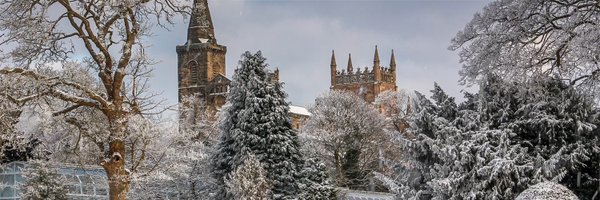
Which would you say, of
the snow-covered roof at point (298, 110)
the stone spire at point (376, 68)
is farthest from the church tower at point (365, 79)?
the snow-covered roof at point (298, 110)

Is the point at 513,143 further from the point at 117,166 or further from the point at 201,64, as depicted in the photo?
the point at 201,64

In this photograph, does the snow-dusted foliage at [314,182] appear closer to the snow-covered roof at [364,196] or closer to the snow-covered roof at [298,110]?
the snow-covered roof at [364,196]

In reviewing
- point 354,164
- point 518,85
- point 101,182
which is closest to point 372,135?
point 354,164

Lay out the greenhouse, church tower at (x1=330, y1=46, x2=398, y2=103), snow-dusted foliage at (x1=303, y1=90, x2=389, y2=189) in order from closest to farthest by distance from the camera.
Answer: the greenhouse
snow-dusted foliage at (x1=303, y1=90, x2=389, y2=189)
church tower at (x1=330, y1=46, x2=398, y2=103)

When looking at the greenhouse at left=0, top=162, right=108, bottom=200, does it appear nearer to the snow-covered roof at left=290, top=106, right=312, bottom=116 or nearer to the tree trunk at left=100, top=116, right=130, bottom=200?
the tree trunk at left=100, top=116, right=130, bottom=200

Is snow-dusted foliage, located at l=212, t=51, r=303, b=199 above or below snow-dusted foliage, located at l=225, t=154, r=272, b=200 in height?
above

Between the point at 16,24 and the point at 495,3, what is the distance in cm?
781

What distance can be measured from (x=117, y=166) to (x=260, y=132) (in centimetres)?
1019

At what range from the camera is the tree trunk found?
13.2 meters

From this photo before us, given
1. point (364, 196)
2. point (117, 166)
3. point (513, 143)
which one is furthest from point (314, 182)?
point (117, 166)

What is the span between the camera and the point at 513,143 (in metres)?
14.3

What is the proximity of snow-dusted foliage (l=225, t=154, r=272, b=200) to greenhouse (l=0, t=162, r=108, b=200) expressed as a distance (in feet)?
17.3

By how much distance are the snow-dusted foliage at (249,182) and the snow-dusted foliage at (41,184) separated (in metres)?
5.04

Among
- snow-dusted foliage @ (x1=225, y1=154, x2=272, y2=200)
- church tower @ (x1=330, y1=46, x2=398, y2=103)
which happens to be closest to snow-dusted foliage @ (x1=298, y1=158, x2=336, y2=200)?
snow-dusted foliage @ (x1=225, y1=154, x2=272, y2=200)
